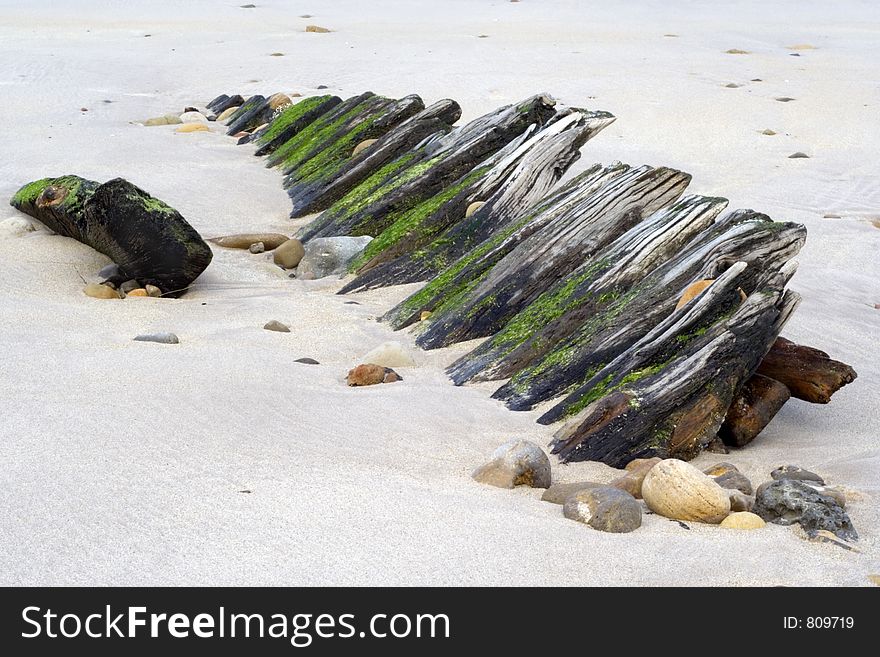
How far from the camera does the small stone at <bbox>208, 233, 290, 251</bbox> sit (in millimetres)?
7629

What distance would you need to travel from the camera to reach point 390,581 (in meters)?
2.76

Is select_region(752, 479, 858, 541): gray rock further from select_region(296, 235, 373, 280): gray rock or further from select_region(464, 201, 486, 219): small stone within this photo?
select_region(296, 235, 373, 280): gray rock

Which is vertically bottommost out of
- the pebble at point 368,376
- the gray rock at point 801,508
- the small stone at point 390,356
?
the small stone at point 390,356

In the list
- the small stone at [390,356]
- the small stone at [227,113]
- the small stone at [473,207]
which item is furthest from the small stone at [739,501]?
the small stone at [227,113]

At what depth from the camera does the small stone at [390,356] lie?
194 inches

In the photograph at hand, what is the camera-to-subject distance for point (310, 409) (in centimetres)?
418

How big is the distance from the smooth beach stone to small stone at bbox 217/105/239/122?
10.7 meters

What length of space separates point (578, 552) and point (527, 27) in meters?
19.0

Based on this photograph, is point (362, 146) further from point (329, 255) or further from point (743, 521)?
point (743, 521)

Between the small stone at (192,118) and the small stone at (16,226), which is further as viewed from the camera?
the small stone at (192,118)

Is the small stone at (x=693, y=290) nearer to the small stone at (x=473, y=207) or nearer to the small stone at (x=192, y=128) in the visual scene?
the small stone at (x=473, y=207)

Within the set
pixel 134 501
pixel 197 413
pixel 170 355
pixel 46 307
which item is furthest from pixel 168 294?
pixel 134 501

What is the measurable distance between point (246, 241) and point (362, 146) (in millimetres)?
1878

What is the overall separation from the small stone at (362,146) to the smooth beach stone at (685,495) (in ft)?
19.8
